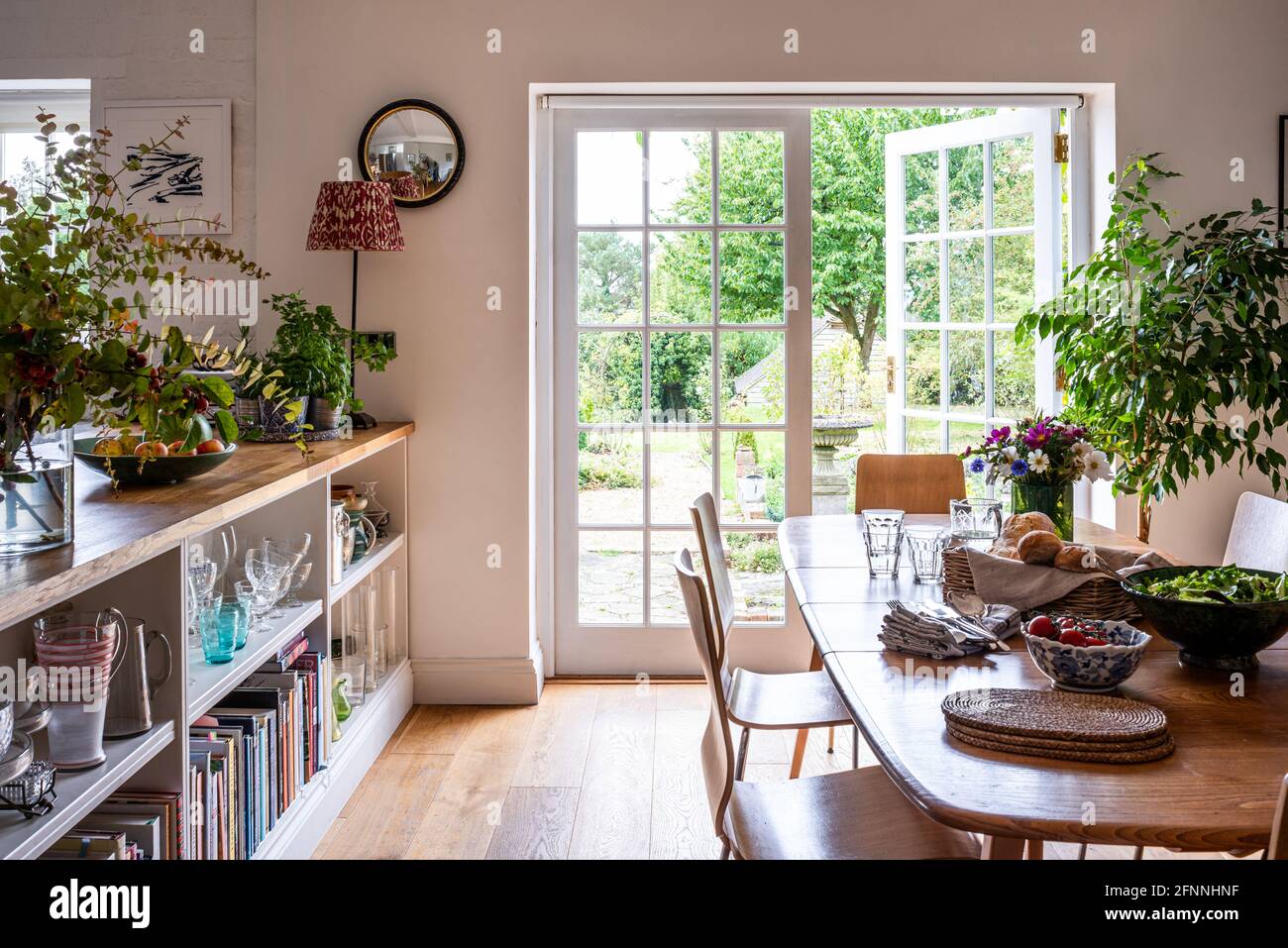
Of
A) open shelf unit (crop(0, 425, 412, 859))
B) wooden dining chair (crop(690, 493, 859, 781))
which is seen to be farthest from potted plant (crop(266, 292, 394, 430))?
wooden dining chair (crop(690, 493, 859, 781))

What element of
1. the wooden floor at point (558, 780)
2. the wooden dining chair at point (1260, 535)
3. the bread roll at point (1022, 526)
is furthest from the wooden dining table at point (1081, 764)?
the wooden floor at point (558, 780)

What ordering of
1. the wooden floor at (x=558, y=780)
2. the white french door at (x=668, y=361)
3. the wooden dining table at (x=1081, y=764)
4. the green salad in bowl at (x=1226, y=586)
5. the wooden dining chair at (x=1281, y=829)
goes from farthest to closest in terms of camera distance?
the white french door at (x=668, y=361), the wooden floor at (x=558, y=780), the green salad in bowl at (x=1226, y=586), the wooden dining table at (x=1081, y=764), the wooden dining chair at (x=1281, y=829)

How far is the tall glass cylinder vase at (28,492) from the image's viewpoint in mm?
1525

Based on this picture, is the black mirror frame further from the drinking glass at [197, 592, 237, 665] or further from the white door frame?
the drinking glass at [197, 592, 237, 665]

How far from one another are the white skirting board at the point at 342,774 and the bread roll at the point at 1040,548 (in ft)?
5.43

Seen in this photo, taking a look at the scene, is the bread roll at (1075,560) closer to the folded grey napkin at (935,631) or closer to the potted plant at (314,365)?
the folded grey napkin at (935,631)

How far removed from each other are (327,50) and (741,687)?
→ 2.48m

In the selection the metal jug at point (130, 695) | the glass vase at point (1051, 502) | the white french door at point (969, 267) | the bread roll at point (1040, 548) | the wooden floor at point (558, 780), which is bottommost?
the wooden floor at point (558, 780)

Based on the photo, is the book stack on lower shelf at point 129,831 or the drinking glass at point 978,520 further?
the drinking glass at point 978,520

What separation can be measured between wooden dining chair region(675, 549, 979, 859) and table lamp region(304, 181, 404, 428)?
1846 mm

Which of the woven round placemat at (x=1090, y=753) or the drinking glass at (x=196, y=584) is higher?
the drinking glass at (x=196, y=584)

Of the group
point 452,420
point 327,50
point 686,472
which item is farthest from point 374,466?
point 327,50
